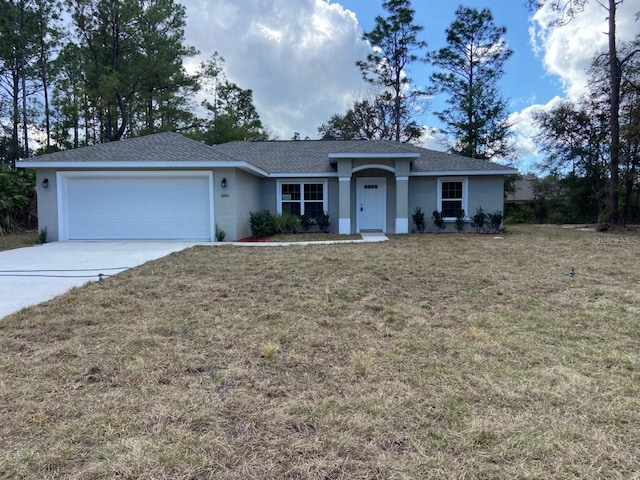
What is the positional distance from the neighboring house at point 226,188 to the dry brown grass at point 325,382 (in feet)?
21.7

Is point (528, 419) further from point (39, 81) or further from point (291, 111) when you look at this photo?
point (39, 81)

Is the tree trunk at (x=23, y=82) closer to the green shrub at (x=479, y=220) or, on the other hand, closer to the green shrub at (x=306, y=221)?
the green shrub at (x=306, y=221)

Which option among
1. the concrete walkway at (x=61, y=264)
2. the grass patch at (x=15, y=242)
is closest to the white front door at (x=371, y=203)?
the concrete walkway at (x=61, y=264)

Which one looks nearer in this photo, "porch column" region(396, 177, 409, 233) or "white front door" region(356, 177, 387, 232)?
"porch column" region(396, 177, 409, 233)

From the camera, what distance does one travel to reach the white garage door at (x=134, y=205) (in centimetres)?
1215

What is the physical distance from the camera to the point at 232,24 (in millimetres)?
16750

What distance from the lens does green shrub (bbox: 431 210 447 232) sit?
1512cm

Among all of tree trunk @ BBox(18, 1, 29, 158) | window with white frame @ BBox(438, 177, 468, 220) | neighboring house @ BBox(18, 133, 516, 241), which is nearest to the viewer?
neighboring house @ BBox(18, 133, 516, 241)

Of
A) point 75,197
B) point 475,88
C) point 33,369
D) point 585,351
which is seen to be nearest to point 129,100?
point 75,197

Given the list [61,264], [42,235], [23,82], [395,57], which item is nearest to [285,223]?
[42,235]

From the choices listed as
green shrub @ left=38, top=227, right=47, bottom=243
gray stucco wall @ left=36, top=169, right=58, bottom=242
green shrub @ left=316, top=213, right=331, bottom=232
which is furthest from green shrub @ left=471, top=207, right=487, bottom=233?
green shrub @ left=38, top=227, right=47, bottom=243

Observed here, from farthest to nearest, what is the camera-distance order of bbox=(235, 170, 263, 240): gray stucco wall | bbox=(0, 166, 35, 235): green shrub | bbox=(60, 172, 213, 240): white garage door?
bbox=(0, 166, 35, 235): green shrub
bbox=(235, 170, 263, 240): gray stucco wall
bbox=(60, 172, 213, 240): white garage door

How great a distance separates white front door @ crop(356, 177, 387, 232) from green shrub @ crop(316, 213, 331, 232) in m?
1.37

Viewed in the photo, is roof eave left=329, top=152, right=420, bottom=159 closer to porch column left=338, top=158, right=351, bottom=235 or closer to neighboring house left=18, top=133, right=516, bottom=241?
neighboring house left=18, top=133, right=516, bottom=241
